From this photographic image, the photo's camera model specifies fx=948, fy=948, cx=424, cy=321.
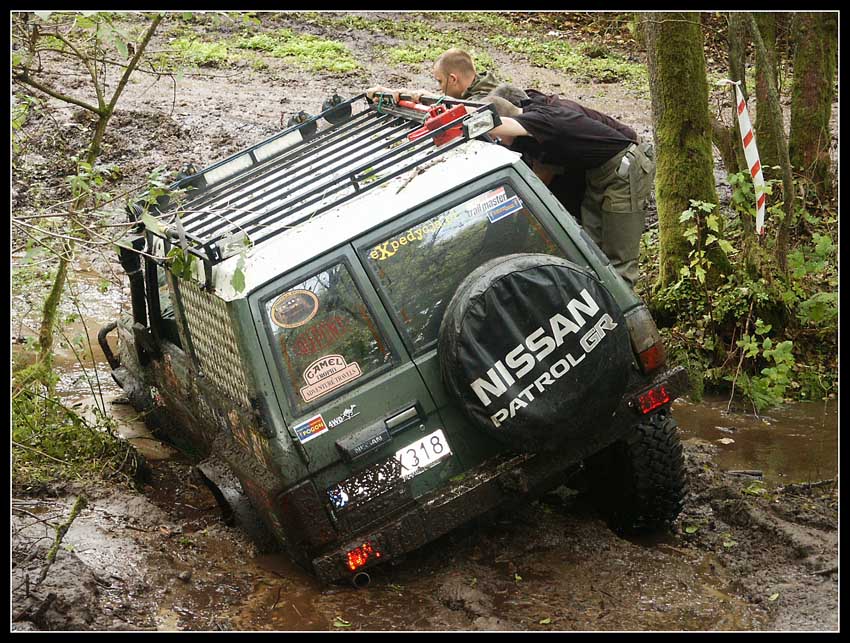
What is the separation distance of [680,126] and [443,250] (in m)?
3.79

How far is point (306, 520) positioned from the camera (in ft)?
13.2

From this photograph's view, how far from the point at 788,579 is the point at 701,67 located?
444 cm

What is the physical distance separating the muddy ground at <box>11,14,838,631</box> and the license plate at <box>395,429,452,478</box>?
1.73 feet

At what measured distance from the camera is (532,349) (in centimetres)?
395

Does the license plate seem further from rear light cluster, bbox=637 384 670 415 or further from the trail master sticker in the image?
rear light cluster, bbox=637 384 670 415

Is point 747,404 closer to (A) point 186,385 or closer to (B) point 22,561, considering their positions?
(A) point 186,385

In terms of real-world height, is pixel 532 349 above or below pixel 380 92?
below

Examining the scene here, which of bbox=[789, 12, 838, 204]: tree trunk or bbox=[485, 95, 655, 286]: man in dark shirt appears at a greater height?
bbox=[485, 95, 655, 286]: man in dark shirt

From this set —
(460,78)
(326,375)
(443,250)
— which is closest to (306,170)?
(443,250)

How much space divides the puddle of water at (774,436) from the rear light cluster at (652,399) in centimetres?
150

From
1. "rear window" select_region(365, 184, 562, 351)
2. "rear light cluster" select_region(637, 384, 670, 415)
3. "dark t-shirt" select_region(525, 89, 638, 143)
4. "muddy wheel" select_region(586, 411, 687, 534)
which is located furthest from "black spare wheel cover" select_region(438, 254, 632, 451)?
"dark t-shirt" select_region(525, 89, 638, 143)

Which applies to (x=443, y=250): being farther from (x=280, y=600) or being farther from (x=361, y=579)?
(x=280, y=600)

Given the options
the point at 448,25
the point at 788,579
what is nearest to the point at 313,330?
the point at 788,579

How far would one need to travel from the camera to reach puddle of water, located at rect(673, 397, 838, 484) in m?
5.63
